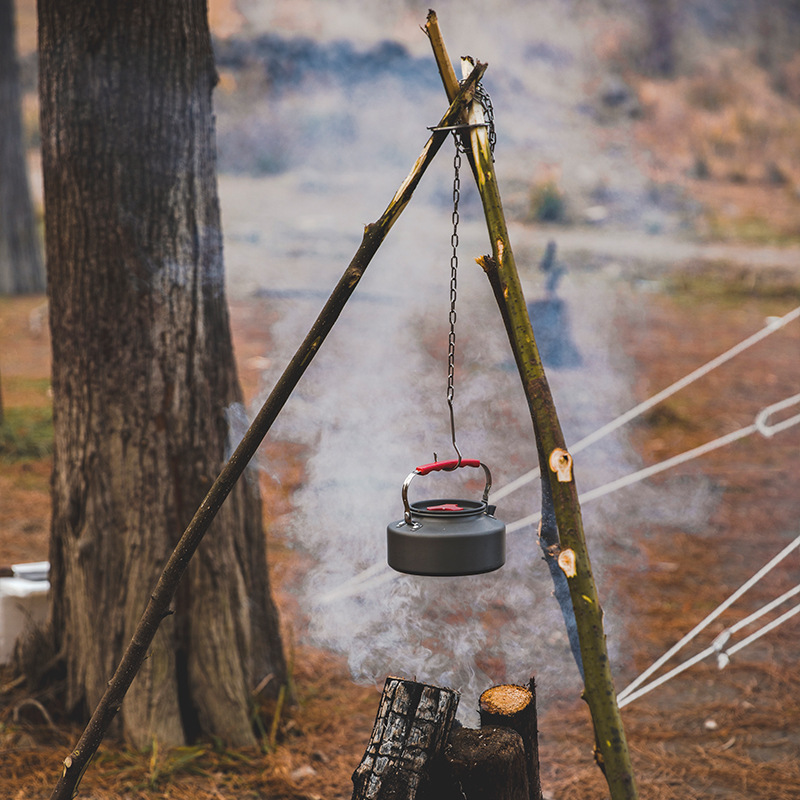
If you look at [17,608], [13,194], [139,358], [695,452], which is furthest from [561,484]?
[13,194]

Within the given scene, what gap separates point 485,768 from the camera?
1.57 metres

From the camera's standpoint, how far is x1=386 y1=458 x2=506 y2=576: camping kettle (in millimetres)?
1491

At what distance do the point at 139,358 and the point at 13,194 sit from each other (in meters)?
6.95

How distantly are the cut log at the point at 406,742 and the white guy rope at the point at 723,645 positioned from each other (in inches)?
60.1

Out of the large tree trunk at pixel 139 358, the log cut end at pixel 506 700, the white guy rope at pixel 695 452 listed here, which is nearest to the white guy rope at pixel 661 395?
the white guy rope at pixel 695 452

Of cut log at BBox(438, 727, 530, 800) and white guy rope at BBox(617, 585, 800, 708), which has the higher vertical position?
cut log at BBox(438, 727, 530, 800)

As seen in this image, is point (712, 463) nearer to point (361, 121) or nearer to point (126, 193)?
point (126, 193)

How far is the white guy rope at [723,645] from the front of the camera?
308 cm

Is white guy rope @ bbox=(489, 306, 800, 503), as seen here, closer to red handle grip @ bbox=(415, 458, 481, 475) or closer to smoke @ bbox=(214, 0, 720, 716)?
smoke @ bbox=(214, 0, 720, 716)

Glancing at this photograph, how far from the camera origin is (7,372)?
7.31m

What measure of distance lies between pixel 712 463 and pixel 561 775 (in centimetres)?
380

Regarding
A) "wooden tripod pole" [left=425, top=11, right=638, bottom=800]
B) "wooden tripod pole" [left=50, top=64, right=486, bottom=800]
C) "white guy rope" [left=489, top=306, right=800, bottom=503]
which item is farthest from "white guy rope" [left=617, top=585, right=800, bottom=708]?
"wooden tripod pole" [left=50, top=64, right=486, bottom=800]

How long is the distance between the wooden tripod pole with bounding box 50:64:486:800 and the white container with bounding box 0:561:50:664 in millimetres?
1144

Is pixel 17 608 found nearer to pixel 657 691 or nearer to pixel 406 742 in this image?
pixel 406 742
